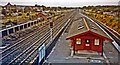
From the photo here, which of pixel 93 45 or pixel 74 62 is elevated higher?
pixel 93 45

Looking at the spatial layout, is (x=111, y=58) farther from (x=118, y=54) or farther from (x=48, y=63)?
(x=48, y=63)

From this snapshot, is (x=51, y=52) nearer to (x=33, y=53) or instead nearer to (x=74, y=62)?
(x=33, y=53)

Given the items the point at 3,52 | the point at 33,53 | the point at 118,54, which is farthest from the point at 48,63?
the point at 118,54

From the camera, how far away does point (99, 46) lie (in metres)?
11.9

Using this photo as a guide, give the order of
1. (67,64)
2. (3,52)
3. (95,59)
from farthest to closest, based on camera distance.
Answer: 1. (3,52)
2. (95,59)
3. (67,64)

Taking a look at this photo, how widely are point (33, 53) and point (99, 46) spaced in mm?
4833

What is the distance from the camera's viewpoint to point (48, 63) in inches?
402

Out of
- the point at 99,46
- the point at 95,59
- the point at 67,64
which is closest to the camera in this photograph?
the point at 67,64

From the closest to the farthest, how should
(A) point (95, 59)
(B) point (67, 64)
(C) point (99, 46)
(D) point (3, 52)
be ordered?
(B) point (67, 64), (A) point (95, 59), (C) point (99, 46), (D) point (3, 52)

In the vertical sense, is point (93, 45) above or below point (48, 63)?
above

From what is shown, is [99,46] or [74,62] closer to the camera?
[74,62]

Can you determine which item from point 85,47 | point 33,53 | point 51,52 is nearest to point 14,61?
point 33,53

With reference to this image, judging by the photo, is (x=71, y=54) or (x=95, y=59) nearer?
(x=95, y=59)

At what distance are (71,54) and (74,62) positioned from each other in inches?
71.0
